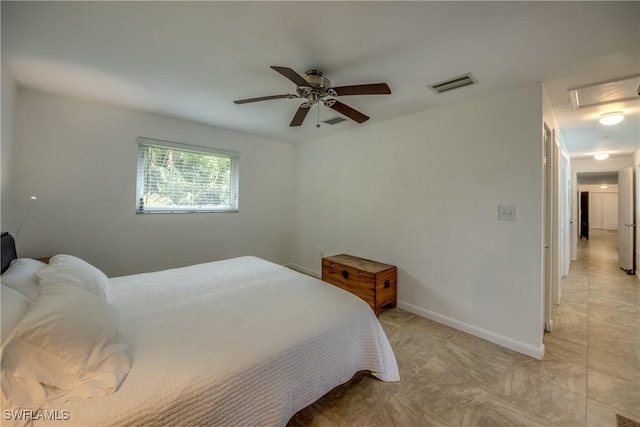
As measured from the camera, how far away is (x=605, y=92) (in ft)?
7.32

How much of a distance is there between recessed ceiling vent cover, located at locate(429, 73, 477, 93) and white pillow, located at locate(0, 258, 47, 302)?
3.11 meters

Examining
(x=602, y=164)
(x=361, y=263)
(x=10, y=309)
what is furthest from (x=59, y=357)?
(x=602, y=164)

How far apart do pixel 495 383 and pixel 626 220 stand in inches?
212

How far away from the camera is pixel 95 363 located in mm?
979

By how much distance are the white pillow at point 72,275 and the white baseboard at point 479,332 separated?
9.61 feet

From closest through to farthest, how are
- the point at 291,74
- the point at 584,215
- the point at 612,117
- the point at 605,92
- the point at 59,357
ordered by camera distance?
the point at 59,357
the point at 291,74
the point at 605,92
the point at 612,117
the point at 584,215

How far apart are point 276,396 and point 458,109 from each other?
293cm

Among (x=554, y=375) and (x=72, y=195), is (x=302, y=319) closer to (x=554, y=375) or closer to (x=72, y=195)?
(x=554, y=375)

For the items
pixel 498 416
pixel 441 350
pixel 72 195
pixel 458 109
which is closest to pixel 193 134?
pixel 72 195

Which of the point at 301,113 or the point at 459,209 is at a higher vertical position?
the point at 301,113

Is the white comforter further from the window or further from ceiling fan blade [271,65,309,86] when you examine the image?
ceiling fan blade [271,65,309,86]

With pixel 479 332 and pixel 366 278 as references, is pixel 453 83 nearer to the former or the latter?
pixel 366 278

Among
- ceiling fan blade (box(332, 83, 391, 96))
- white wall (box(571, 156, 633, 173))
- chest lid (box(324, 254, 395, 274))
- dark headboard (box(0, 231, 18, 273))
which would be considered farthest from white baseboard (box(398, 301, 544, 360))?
white wall (box(571, 156, 633, 173))

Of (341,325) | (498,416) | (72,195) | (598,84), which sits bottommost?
(498,416)
